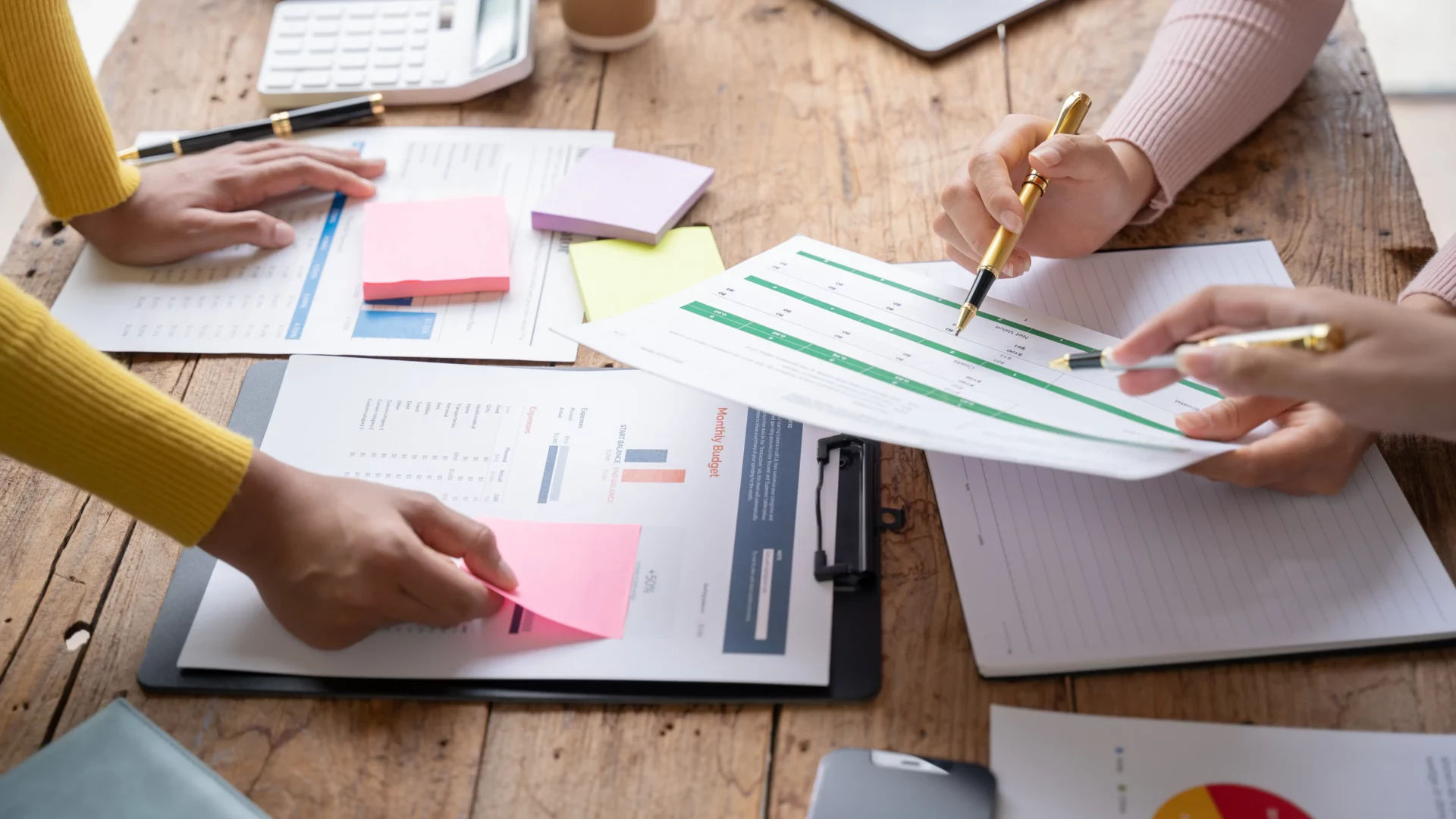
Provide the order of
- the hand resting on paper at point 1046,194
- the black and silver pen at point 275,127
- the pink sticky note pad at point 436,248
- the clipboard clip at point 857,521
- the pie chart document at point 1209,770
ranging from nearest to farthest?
the pie chart document at point 1209,770, the clipboard clip at point 857,521, the hand resting on paper at point 1046,194, the pink sticky note pad at point 436,248, the black and silver pen at point 275,127

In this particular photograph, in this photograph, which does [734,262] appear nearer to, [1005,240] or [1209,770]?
[1005,240]

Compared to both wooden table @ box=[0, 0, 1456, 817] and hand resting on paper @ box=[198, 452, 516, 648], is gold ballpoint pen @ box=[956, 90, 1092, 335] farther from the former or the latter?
hand resting on paper @ box=[198, 452, 516, 648]

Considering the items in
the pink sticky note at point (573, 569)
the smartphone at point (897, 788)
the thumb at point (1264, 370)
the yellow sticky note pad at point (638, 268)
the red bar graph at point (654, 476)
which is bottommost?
the smartphone at point (897, 788)

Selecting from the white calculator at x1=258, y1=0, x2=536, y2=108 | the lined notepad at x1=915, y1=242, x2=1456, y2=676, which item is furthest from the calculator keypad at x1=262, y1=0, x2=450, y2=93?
the lined notepad at x1=915, y1=242, x2=1456, y2=676

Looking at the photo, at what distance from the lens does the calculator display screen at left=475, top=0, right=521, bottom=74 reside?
112cm

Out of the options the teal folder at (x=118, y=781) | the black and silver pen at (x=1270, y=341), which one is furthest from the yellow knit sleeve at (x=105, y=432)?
the black and silver pen at (x=1270, y=341)

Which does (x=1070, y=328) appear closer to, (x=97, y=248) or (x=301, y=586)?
(x=301, y=586)

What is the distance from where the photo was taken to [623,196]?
978 mm

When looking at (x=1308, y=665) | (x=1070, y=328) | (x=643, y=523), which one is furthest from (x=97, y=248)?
(x=1308, y=665)

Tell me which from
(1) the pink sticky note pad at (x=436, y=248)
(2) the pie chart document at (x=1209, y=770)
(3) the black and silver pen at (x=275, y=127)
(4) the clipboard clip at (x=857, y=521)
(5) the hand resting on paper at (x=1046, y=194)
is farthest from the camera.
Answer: (3) the black and silver pen at (x=275, y=127)

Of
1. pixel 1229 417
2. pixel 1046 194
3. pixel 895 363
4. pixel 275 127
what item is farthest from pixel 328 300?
pixel 1229 417

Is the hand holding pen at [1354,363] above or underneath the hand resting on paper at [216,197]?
above

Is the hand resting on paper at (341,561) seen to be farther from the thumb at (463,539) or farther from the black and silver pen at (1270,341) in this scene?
the black and silver pen at (1270,341)

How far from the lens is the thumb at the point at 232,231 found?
0.95 meters
